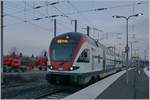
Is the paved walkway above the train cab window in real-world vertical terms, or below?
below

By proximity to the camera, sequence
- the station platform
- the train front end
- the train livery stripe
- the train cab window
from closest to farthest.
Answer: the station platform < the train front end < the train livery stripe < the train cab window

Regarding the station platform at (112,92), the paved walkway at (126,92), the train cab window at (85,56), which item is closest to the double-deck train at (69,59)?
the train cab window at (85,56)

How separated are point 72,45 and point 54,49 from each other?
113cm

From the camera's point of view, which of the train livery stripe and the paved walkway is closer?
the paved walkway

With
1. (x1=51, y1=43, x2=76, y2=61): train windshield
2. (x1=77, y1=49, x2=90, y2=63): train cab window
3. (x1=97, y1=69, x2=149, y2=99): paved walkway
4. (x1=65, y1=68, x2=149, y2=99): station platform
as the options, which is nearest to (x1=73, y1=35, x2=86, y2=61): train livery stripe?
(x1=51, y1=43, x2=76, y2=61): train windshield

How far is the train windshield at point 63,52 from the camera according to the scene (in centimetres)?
2131

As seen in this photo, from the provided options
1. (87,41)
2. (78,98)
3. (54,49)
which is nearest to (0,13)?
(54,49)

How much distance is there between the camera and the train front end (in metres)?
20.9

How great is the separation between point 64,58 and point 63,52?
0.45 meters

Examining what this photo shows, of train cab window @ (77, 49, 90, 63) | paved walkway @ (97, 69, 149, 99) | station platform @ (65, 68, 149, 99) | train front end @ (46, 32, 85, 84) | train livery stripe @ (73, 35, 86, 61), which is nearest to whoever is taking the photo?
station platform @ (65, 68, 149, 99)

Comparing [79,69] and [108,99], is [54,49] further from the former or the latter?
[108,99]

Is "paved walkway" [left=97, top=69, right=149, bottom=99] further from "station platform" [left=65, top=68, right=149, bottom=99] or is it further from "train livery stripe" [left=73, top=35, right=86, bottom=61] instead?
"train livery stripe" [left=73, top=35, right=86, bottom=61]

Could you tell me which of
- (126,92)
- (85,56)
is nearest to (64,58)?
(85,56)

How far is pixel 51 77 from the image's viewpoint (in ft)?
69.8
